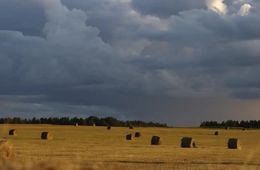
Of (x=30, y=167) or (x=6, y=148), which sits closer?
(x=30, y=167)

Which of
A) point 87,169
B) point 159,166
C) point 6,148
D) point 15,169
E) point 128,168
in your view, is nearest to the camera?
point 15,169

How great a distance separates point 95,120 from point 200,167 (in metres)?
105

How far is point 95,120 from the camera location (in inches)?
4926

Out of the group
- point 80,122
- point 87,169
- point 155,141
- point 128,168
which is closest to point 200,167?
point 128,168

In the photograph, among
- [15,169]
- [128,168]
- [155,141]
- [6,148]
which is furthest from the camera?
[155,141]

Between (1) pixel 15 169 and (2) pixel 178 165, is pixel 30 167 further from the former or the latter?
(2) pixel 178 165

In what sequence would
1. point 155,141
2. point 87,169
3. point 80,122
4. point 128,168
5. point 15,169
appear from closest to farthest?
point 15,169, point 87,169, point 128,168, point 155,141, point 80,122

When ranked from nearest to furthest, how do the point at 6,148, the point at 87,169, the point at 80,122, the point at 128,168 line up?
the point at 87,169
the point at 6,148
the point at 128,168
the point at 80,122

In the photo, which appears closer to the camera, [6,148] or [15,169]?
[15,169]

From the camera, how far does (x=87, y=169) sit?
4.96 meters

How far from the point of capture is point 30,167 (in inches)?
186

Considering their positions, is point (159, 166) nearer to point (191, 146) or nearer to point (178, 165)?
point (178, 165)

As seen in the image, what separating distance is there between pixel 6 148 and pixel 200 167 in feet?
22.4

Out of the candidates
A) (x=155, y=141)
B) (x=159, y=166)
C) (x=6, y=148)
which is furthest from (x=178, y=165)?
(x=155, y=141)
